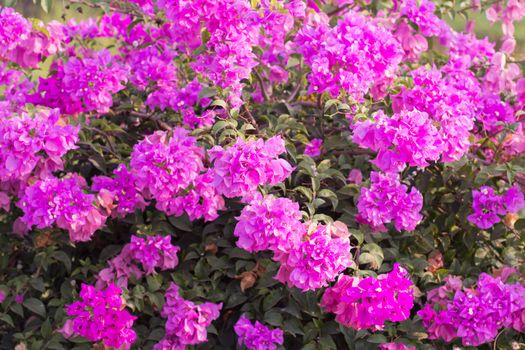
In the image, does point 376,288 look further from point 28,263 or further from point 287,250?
point 28,263

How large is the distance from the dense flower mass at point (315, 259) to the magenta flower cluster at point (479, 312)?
439 mm

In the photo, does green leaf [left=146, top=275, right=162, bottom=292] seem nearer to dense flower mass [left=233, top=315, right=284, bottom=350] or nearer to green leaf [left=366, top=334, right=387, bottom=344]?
dense flower mass [left=233, top=315, right=284, bottom=350]

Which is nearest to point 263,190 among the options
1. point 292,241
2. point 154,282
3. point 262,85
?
point 292,241

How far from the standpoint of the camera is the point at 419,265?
8.46 feet

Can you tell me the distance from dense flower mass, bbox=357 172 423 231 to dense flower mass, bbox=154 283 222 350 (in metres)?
0.53

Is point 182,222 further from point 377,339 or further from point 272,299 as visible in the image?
point 377,339

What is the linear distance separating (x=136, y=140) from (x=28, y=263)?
1.90ft

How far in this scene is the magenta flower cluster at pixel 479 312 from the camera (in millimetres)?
2334

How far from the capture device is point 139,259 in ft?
8.52

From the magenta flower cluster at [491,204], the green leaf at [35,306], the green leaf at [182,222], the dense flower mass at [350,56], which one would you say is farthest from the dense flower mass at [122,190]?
the magenta flower cluster at [491,204]

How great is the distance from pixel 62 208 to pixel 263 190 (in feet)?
1.94

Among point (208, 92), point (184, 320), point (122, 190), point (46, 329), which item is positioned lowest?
point (46, 329)

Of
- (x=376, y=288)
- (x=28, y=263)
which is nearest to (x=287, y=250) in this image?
(x=376, y=288)

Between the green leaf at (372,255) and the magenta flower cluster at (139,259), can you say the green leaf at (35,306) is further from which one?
the green leaf at (372,255)
